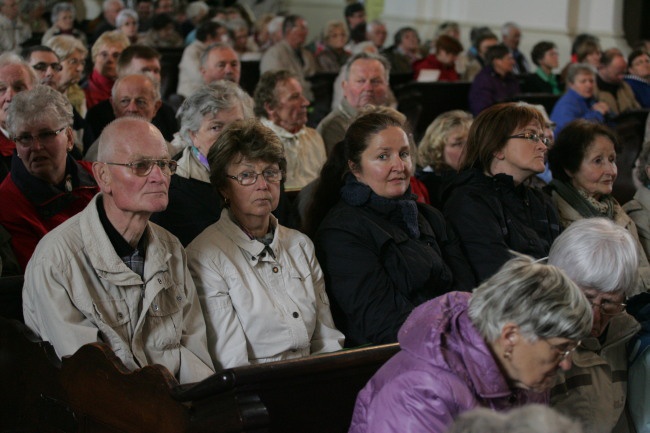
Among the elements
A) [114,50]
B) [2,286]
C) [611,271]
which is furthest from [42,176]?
[114,50]

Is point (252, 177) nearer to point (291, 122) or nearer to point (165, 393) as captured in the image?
point (165, 393)

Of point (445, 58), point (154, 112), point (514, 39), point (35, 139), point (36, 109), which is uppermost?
point (36, 109)

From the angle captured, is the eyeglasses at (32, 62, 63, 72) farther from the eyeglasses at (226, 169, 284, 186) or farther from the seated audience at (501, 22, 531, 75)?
the seated audience at (501, 22, 531, 75)

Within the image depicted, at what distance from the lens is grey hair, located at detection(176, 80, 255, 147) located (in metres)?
3.96

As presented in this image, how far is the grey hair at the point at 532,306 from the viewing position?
81.9 inches

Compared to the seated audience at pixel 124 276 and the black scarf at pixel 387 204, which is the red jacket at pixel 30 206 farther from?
the black scarf at pixel 387 204

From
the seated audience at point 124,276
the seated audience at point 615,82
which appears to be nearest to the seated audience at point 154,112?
the seated audience at point 124,276

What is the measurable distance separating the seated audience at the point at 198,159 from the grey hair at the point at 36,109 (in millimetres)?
483

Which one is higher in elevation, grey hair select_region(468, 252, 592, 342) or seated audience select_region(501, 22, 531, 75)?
grey hair select_region(468, 252, 592, 342)

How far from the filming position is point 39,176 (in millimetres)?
3602

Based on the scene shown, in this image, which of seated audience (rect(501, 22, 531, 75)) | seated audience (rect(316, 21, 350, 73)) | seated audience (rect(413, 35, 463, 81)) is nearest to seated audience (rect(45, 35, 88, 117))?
seated audience (rect(316, 21, 350, 73))

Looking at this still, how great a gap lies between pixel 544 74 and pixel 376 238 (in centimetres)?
698

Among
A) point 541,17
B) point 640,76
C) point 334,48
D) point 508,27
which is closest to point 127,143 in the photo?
point 640,76

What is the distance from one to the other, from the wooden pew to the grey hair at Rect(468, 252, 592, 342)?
1.87ft
